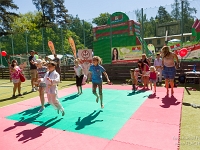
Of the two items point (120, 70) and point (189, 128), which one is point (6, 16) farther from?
point (189, 128)

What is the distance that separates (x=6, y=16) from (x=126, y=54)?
33.7 metres

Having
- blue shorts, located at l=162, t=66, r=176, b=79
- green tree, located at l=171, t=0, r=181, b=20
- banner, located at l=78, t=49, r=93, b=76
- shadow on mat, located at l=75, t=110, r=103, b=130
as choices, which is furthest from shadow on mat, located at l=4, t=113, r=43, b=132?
green tree, located at l=171, t=0, r=181, b=20

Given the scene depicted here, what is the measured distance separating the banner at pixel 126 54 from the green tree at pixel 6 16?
107ft

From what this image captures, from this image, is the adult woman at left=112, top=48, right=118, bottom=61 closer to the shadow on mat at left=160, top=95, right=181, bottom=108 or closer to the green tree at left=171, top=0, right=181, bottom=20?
the green tree at left=171, top=0, right=181, bottom=20

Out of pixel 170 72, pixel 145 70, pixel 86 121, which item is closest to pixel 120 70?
pixel 145 70

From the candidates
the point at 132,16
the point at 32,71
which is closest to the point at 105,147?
the point at 32,71

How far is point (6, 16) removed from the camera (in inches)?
1439

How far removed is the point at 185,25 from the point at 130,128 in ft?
29.2

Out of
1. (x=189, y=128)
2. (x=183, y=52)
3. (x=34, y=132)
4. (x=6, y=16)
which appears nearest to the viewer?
(x=189, y=128)

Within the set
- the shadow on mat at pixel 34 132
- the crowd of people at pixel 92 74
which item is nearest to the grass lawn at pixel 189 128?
the crowd of people at pixel 92 74

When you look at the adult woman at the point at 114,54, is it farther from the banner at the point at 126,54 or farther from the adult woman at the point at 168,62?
the adult woman at the point at 168,62

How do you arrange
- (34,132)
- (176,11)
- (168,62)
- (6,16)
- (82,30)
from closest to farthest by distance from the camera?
(34,132), (168,62), (176,11), (82,30), (6,16)

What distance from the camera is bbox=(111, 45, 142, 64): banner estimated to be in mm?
12427

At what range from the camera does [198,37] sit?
10250 millimetres
